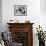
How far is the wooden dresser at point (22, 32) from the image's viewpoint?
18.1 feet

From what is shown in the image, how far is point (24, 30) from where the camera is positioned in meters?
5.52

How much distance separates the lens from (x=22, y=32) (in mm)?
5574

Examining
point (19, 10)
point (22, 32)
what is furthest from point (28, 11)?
point (22, 32)

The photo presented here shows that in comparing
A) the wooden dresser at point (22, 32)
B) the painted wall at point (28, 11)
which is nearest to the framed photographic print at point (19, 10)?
the painted wall at point (28, 11)

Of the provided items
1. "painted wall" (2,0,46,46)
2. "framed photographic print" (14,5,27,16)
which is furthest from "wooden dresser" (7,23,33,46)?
"framed photographic print" (14,5,27,16)

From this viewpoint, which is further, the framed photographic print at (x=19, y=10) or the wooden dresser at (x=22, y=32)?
the framed photographic print at (x=19, y=10)

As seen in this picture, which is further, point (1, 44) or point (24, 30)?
point (24, 30)

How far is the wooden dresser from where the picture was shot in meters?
5.50

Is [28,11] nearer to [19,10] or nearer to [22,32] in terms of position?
[19,10]

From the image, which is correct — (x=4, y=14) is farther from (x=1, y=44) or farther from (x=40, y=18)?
(x=1, y=44)

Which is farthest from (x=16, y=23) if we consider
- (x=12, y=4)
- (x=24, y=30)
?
(x=12, y=4)

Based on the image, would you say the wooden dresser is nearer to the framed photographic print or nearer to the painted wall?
the painted wall

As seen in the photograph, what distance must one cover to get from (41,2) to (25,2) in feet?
2.56

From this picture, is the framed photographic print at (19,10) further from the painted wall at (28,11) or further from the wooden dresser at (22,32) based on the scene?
the wooden dresser at (22,32)
